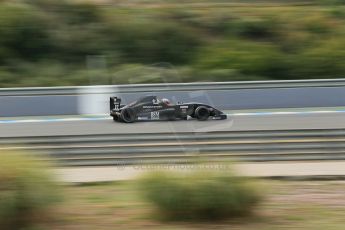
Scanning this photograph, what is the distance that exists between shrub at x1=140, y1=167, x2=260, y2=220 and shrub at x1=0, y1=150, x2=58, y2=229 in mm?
979

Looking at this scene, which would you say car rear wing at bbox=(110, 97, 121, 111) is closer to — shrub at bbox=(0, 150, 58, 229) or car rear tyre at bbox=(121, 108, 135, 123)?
car rear tyre at bbox=(121, 108, 135, 123)

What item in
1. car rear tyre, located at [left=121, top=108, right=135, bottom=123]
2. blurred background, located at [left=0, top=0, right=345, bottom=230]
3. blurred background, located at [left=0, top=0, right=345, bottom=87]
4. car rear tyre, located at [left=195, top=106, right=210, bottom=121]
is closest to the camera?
blurred background, located at [left=0, top=0, right=345, bottom=230]

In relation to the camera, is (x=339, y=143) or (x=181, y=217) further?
(x=339, y=143)

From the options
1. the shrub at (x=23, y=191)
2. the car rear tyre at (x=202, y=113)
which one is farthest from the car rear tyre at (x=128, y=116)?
the shrub at (x=23, y=191)

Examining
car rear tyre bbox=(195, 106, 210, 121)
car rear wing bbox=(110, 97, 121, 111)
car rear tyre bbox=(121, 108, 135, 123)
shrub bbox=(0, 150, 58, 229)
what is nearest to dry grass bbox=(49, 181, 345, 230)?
shrub bbox=(0, 150, 58, 229)

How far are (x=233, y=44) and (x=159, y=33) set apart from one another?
74.6 inches

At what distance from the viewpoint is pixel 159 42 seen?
54.3 ft

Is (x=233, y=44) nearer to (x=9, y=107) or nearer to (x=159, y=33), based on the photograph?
(x=159, y=33)

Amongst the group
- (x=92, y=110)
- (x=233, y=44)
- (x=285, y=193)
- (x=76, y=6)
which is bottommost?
(x=285, y=193)

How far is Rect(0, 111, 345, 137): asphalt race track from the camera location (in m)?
10.2

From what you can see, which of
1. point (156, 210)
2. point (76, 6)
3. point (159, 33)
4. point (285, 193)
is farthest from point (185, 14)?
point (156, 210)

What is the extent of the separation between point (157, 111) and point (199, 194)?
4279 millimetres

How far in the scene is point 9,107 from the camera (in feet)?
39.6

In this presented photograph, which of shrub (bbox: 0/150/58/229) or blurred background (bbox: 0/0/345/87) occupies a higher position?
blurred background (bbox: 0/0/345/87)
